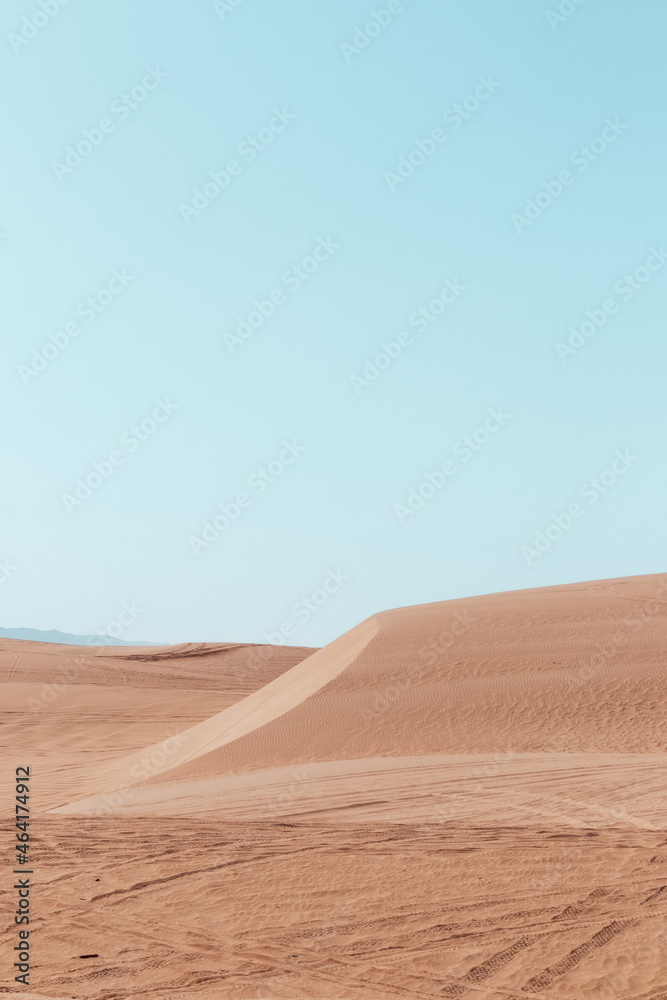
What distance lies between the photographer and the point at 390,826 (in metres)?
8.95

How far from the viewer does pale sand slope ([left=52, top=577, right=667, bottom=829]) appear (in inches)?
400

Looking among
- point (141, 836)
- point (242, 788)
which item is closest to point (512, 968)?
point (141, 836)

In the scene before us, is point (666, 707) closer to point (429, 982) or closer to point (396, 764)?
point (396, 764)

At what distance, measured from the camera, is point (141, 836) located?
862cm

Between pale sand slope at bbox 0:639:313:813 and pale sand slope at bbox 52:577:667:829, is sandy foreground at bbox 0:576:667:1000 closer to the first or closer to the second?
pale sand slope at bbox 52:577:667:829

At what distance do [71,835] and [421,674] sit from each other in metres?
8.61

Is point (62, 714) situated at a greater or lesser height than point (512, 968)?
greater

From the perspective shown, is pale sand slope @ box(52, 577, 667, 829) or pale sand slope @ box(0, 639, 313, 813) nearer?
pale sand slope @ box(52, 577, 667, 829)

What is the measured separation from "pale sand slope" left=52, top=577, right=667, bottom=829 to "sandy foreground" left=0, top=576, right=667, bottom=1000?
0.06 meters

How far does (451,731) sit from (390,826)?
5.44 m

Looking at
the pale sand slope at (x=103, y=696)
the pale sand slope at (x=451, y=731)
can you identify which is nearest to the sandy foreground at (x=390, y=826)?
the pale sand slope at (x=451, y=731)

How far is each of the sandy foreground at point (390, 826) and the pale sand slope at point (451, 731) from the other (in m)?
0.06

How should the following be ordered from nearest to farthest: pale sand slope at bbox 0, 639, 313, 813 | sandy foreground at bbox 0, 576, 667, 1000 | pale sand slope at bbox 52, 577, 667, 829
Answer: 1. sandy foreground at bbox 0, 576, 667, 1000
2. pale sand slope at bbox 52, 577, 667, 829
3. pale sand slope at bbox 0, 639, 313, 813

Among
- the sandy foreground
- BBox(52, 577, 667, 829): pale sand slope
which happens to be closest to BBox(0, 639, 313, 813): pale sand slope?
the sandy foreground
